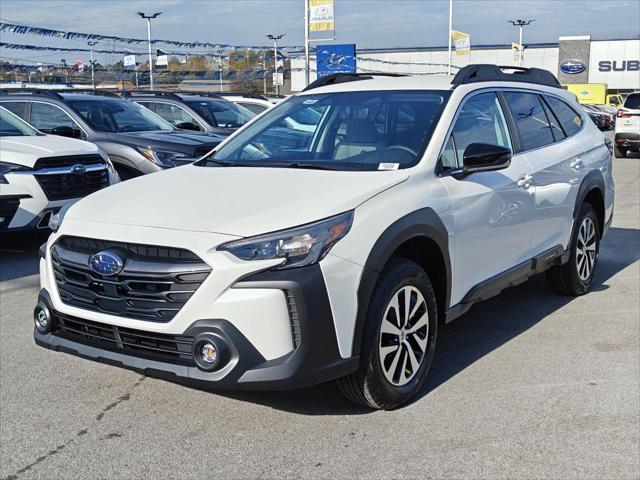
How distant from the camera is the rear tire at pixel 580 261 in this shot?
235 inches

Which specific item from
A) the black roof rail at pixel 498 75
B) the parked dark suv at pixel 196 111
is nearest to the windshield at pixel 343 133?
the black roof rail at pixel 498 75

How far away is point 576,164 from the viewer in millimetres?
5820

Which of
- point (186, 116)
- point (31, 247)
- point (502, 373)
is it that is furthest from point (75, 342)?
point (186, 116)

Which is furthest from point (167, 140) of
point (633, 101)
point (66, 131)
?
point (633, 101)

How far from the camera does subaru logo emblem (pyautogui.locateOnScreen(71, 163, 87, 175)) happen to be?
7902mm

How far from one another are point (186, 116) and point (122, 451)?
33.9 feet

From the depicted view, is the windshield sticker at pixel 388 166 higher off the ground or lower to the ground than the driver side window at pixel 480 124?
lower

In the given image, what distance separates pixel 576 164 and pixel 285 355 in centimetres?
345

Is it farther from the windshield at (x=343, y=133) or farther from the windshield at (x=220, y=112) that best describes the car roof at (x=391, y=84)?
the windshield at (x=220, y=112)

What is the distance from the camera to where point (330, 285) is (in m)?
3.35

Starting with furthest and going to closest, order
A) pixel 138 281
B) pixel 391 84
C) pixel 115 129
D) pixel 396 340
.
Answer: pixel 115 129
pixel 391 84
pixel 396 340
pixel 138 281

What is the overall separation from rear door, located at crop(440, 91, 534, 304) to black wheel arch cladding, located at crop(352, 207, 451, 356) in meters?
0.14

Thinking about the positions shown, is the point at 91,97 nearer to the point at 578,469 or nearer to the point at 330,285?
Result: the point at 330,285

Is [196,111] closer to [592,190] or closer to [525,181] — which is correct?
[592,190]
